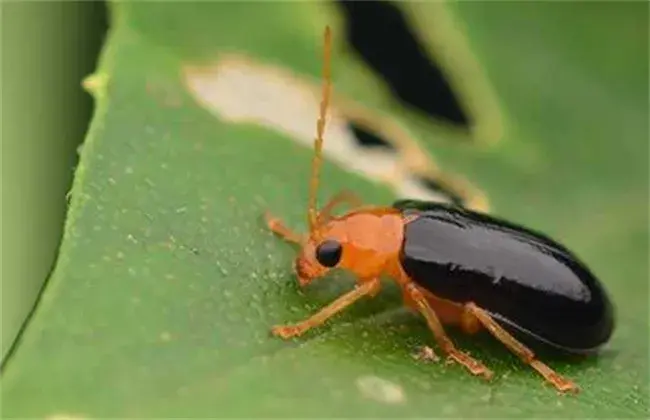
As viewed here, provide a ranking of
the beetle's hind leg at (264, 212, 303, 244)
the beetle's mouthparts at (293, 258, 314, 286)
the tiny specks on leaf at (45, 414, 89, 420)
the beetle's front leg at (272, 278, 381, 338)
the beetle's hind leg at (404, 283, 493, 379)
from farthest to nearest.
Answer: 1. the beetle's hind leg at (264, 212, 303, 244)
2. the beetle's mouthparts at (293, 258, 314, 286)
3. the beetle's hind leg at (404, 283, 493, 379)
4. the beetle's front leg at (272, 278, 381, 338)
5. the tiny specks on leaf at (45, 414, 89, 420)

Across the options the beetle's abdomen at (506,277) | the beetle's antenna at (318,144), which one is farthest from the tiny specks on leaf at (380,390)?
the beetle's antenna at (318,144)

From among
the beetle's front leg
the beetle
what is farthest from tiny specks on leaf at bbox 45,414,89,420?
the beetle

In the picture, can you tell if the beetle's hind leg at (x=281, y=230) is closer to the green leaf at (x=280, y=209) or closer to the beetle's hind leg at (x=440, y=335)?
the green leaf at (x=280, y=209)

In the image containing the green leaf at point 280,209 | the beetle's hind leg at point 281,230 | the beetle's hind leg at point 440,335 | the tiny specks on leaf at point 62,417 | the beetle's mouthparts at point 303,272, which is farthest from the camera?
the beetle's hind leg at point 281,230

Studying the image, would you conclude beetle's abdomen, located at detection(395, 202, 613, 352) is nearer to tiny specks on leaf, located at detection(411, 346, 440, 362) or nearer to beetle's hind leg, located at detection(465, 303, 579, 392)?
beetle's hind leg, located at detection(465, 303, 579, 392)

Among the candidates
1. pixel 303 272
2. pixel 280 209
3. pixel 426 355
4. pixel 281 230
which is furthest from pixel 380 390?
Result: pixel 280 209

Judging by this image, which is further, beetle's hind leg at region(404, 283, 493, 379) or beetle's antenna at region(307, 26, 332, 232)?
beetle's antenna at region(307, 26, 332, 232)
